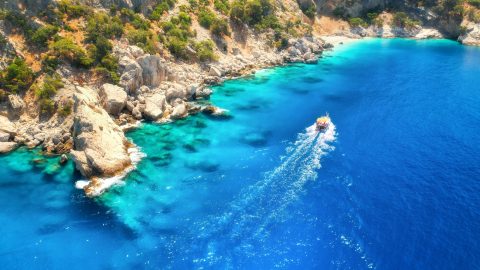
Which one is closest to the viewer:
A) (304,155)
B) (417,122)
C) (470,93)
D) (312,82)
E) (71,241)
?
(71,241)

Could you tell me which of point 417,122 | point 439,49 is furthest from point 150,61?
point 439,49

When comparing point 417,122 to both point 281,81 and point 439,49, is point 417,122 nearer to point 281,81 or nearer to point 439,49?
point 281,81

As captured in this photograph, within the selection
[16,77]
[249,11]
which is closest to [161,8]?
[249,11]

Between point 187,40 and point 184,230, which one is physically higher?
point 187,40

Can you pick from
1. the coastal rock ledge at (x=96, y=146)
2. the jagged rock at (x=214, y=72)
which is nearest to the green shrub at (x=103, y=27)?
the coastal rock ledge at (x=96, y=146)

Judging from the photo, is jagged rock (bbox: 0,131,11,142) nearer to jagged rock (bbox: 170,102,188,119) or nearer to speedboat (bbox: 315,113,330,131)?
jagged rock (bbox: 170,102,188,119)
